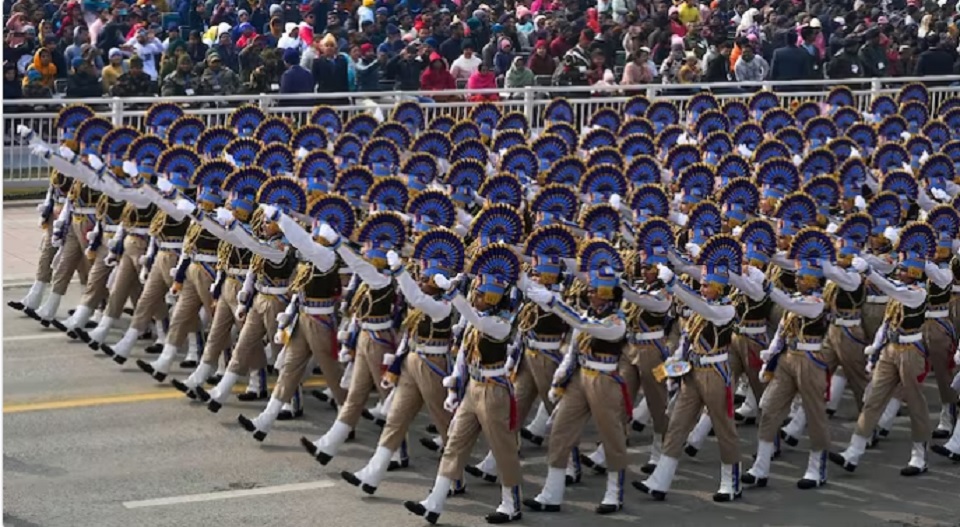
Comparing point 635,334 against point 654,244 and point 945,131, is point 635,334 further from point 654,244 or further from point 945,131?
point 945,131

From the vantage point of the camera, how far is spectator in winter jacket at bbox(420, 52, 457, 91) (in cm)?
2619

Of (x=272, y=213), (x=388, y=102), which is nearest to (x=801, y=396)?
(x=272, y=213)

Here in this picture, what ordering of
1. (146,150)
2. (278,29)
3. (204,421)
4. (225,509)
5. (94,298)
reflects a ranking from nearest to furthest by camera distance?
(225,509) < (204,421) < (146,150) < (94,298) < (278,29)

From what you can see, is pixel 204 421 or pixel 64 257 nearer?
pixel 204 421

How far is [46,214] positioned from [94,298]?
132 cm

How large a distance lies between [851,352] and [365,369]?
160 inches

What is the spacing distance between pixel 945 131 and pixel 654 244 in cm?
868

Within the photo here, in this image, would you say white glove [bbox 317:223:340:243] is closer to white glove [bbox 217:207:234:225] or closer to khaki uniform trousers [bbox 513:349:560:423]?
white glove [bbox 217:207:234:225]

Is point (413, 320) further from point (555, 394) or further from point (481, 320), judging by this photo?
point (555, 394)

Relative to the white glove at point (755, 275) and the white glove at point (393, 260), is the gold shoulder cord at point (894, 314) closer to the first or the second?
the white glove at point (755, 275)

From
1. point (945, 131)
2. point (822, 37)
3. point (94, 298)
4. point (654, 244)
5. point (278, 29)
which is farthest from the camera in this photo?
point (822, 37)

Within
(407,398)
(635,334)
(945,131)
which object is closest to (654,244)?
(635,334)

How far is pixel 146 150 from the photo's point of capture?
59.0 feet

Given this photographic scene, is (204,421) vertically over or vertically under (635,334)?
under
